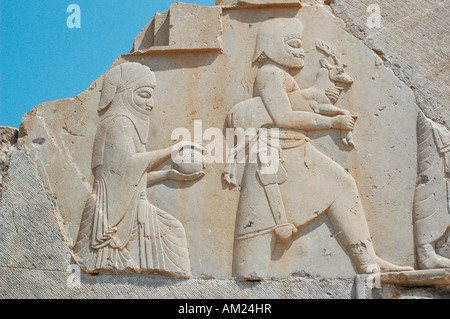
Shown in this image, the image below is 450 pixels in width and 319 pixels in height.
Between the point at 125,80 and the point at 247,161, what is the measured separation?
4.10 feet

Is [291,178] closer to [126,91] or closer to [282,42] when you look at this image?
A: [282,42]

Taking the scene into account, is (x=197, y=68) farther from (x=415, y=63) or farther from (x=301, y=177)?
(x=415, y=63)

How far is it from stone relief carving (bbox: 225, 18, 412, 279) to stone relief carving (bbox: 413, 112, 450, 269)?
9.2 inches

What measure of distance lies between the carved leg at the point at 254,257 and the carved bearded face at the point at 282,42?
1424 millimetres

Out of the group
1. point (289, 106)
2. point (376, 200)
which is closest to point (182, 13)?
point (289, 106)

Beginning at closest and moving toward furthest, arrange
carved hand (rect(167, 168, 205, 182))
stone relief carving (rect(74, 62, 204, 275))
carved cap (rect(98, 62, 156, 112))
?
stone relief carving (rect(74, 62, 204, 275)), carved hand (rect(167, 168, 205, 182)), carved cap (rect(98, 62, 156, 112))

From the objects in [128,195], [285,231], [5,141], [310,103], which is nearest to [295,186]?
[285,231]

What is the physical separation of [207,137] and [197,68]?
0.61m

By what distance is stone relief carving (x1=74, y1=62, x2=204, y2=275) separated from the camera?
203 inches

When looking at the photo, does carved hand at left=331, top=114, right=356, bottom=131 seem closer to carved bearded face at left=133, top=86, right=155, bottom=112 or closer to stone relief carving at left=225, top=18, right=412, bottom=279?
stone relief carving at left=225, top=18, right=412, bottom=279

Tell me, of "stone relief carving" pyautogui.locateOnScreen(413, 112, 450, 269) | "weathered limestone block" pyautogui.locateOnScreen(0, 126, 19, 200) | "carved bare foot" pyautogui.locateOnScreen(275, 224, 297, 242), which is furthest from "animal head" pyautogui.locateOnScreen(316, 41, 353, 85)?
"weathered limestone block" pyautogui.locateOnScreen(0, 126, 19, 200)

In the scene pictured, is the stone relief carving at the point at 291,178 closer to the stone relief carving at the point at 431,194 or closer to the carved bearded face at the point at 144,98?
the stone relief carving at the point at 431,194

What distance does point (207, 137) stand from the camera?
5.35 m
